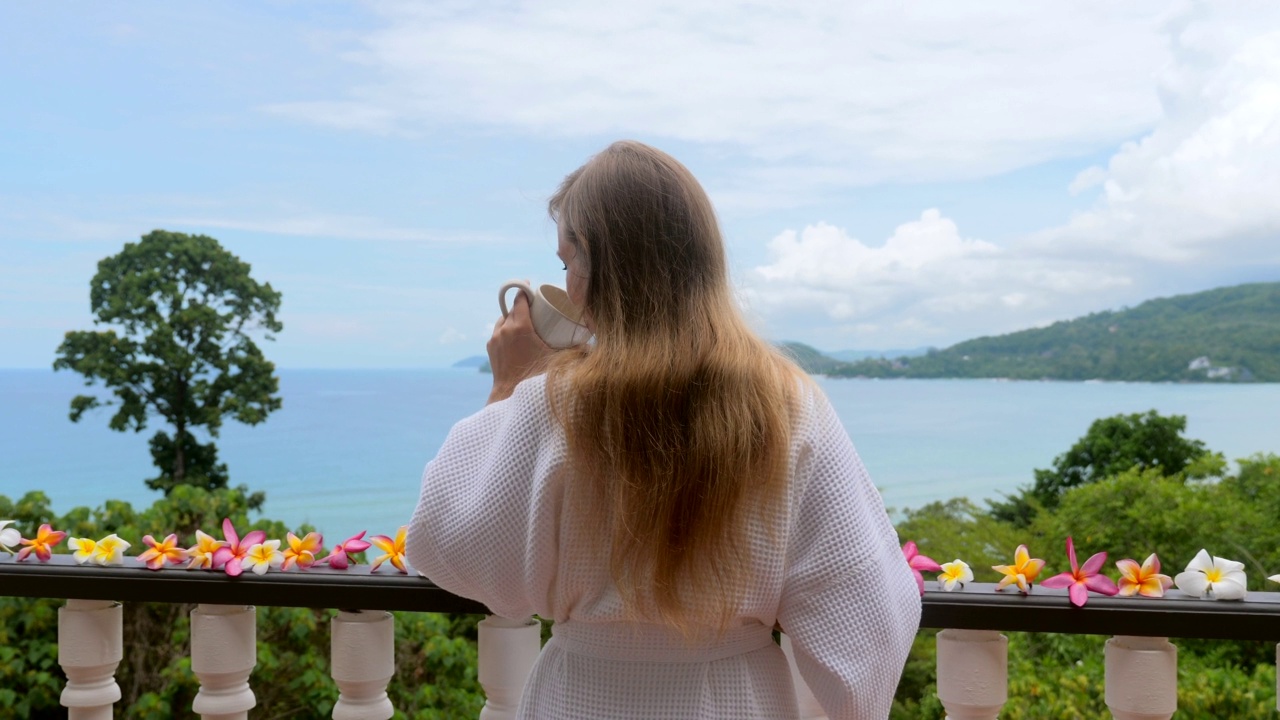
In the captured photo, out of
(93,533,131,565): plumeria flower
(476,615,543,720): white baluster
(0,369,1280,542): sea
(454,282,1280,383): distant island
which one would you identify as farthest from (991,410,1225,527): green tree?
(0,369,1280,542): sea

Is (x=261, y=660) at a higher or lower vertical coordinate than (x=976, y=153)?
lower

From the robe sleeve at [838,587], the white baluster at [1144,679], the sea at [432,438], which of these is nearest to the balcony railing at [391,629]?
the white baluster at [1144,679]

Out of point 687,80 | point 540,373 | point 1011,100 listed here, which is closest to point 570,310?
point 540,373

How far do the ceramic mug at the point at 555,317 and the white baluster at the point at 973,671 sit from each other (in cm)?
65

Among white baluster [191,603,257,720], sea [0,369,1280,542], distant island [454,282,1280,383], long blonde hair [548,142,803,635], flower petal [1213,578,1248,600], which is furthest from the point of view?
sea [0,369,1280,542]

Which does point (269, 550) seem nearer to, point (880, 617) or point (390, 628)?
point (390, 628)

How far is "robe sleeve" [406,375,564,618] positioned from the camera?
45.8 inches

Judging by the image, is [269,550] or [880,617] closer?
[880,617]

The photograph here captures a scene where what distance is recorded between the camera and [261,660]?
3.29 m

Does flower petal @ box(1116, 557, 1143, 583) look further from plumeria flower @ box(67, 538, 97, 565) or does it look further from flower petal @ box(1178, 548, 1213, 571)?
plumeria flower @ box(67, 538, 97, 565)

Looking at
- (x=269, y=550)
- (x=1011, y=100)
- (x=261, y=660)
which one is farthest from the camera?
(x=1011, y=100)

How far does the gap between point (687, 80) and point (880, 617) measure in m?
37.6

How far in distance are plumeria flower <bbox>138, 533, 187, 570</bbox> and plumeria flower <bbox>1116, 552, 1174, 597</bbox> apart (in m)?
1.33

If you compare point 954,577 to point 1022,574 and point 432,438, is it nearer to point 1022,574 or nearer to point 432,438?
point 1022,574
